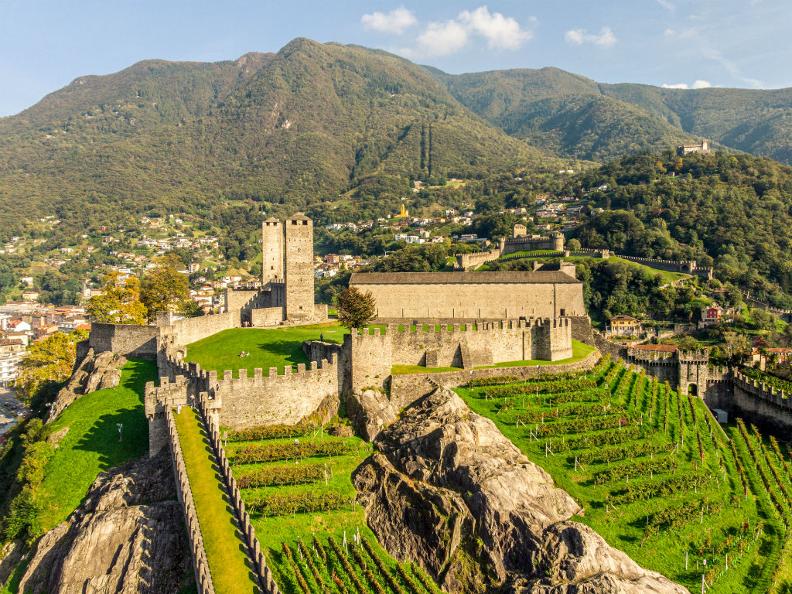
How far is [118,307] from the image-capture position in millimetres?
54000

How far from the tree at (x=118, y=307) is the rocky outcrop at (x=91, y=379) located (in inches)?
393

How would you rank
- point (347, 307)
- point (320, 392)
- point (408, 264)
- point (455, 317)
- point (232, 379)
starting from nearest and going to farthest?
point (232, 379) < point (320, 392) < point (347, 307) < point (455, 317) < point (408, 264)

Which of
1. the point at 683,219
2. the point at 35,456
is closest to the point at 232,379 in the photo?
the point at 35,456

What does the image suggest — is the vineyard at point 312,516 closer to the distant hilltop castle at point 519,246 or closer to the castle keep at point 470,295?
the castle keep at point 470,295

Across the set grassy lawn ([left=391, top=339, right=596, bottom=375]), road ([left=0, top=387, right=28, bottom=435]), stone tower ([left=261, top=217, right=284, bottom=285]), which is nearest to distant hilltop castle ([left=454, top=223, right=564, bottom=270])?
stone tower ([left=261, top=217, right=284, bottom=285])

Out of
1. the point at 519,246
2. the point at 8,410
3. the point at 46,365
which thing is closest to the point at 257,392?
the point at 46,365

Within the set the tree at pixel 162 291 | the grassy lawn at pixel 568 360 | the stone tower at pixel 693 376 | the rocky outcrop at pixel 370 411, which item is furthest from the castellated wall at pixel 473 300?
the rocky outcrop at pixel 370 411

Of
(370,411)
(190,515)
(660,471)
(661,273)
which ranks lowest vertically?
(660,471)

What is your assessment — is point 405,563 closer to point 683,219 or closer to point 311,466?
point 311,466

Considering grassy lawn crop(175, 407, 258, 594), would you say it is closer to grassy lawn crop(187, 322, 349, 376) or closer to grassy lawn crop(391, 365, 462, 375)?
grassy lawn crop(187, 322, 349, 376)

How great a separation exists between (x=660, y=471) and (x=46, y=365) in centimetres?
4856

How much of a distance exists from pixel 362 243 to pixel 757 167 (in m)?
91.3

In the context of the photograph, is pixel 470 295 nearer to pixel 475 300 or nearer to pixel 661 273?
pixel 475 300

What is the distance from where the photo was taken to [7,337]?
404ft
